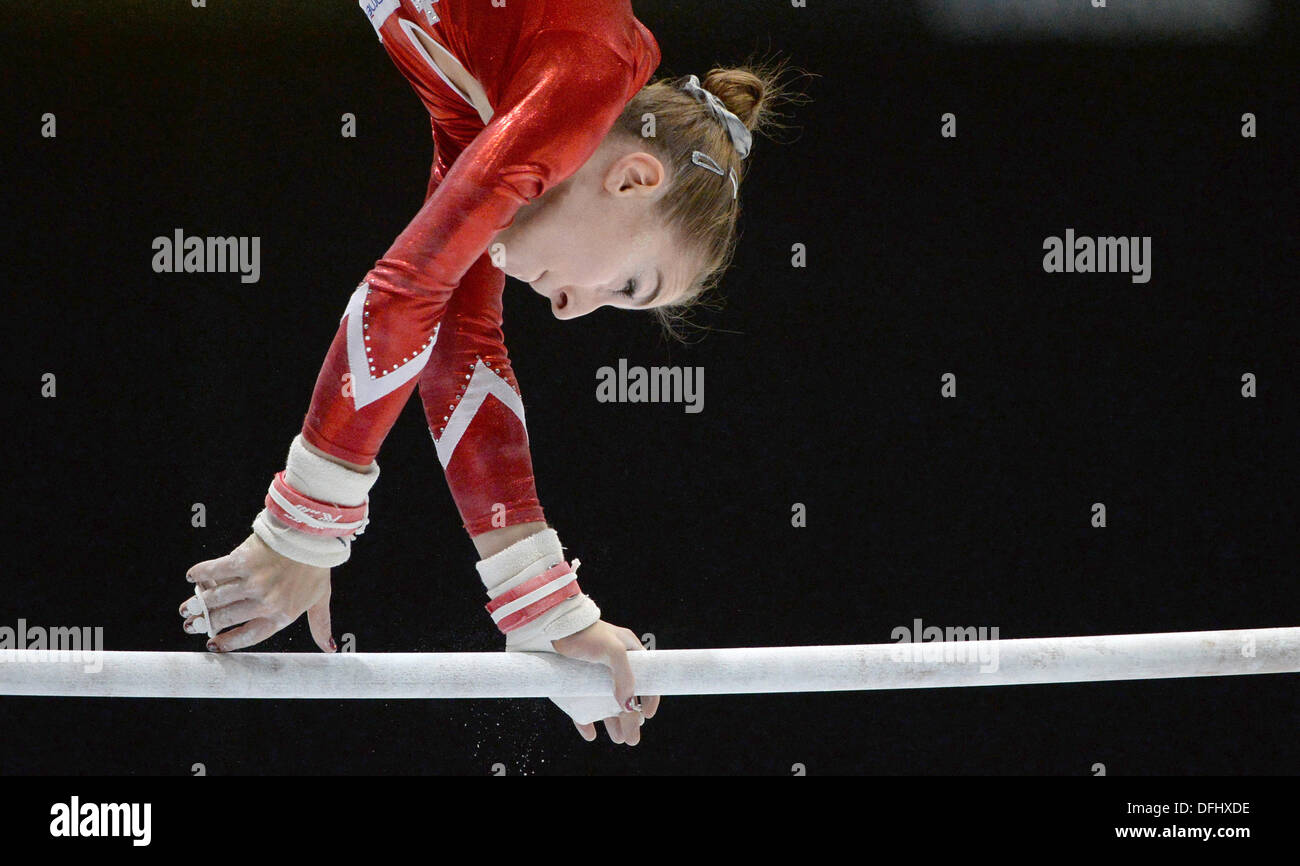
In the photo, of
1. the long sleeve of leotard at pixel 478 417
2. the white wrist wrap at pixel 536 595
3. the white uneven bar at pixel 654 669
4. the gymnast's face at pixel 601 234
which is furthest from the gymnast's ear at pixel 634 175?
the white uneven bar at pixel 654 669

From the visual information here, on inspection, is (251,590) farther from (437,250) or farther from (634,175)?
(634,175)

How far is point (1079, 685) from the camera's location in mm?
2498

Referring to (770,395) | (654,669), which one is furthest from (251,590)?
(770,395)

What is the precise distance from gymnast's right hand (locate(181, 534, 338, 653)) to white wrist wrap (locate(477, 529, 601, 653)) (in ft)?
0.64

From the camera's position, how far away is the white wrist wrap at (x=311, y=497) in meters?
0.91

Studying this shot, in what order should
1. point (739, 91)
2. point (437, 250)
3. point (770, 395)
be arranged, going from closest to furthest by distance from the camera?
point (437, 250) < point (739, 91) < point (770, 395)

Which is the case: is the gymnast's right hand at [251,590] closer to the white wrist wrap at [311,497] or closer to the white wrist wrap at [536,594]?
the white wrist wrap at [311,497]

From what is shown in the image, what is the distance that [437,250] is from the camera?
878 mm

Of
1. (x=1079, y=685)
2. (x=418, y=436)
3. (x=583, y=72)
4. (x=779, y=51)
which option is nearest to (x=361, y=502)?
(x=583, y=72)

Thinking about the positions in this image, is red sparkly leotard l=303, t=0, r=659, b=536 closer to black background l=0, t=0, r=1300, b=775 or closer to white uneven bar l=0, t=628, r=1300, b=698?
white uneven bar l=0, t=628, r=1300, b=698

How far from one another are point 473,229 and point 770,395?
154cm

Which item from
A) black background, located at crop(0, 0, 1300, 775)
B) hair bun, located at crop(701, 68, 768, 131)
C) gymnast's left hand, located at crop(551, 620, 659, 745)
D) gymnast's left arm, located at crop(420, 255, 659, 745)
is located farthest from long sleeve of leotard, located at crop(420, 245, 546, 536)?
black background, located at crop(0, 0, 1300, 775)

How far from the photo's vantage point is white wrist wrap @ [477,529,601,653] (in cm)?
107

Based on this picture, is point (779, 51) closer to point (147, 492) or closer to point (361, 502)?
point (147, 492)
